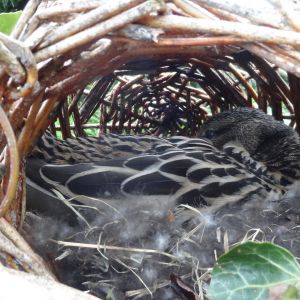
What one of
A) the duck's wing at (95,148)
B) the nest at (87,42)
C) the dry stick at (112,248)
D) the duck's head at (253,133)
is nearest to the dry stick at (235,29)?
the nest at (87,42)

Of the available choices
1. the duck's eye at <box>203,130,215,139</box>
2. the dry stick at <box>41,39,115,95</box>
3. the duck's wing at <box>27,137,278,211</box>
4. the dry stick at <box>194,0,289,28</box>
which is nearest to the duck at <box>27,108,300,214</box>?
the duck's wing at <box>27,137,278,211</box>

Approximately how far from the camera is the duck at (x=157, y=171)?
2.48 ft

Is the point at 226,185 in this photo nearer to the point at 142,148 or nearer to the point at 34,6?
the point at 142,148

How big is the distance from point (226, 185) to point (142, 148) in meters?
0.20

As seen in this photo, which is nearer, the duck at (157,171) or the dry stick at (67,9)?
the dry stick at (67,9)

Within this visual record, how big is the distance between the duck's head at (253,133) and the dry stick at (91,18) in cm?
68

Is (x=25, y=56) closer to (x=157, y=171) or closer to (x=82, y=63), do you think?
(x=82, y=63)

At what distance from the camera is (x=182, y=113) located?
5.12 ft

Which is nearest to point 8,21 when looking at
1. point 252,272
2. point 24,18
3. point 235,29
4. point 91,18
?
point 24,18

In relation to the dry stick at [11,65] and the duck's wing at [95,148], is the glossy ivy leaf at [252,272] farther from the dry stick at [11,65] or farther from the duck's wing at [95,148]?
the duck's wing at [95,148]

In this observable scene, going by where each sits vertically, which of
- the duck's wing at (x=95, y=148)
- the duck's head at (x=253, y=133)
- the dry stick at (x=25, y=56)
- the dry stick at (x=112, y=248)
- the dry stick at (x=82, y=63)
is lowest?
the duck's head at (x=253, y=133)

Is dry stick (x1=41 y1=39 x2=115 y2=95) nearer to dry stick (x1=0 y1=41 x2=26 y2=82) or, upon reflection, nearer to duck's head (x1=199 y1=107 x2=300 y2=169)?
dry stick (x1=0 y1=41 x2=26 y2=82)

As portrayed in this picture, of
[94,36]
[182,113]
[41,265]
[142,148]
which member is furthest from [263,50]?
[182,113]

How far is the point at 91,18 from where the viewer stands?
47 cm
